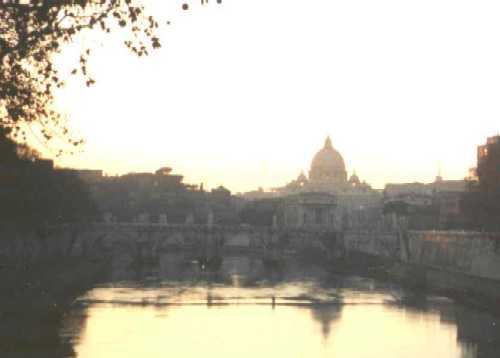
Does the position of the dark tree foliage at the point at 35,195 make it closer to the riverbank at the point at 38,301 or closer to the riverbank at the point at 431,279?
the riverbank at the point at 38,301

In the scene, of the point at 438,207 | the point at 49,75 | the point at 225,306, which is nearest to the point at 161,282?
the point at 225,306

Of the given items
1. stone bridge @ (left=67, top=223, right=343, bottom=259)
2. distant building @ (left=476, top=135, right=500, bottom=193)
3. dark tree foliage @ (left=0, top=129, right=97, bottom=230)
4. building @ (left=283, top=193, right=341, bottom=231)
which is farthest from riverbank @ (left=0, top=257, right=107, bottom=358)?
building @ (left=283, top=193, right=341, bottom=231)

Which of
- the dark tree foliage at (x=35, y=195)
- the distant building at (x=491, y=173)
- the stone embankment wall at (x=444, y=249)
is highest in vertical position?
the distant building at (x=491, y=173)

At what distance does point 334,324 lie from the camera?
44688 millimetres

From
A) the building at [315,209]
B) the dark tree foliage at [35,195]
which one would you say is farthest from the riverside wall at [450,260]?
the building at [315,209]

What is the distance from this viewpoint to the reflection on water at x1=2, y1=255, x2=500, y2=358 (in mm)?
36656

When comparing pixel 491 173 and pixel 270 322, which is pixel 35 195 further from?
pixel 491 173

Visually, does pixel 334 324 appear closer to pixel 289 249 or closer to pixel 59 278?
pixel 59 278

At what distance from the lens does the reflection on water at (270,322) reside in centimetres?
3666

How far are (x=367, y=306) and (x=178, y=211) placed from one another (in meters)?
92.7

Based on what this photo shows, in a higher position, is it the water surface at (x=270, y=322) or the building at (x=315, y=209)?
Result: the building at (x=315, y=209)

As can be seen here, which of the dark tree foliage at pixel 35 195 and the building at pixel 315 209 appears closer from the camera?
the dark tree foliage at pixel 35 195

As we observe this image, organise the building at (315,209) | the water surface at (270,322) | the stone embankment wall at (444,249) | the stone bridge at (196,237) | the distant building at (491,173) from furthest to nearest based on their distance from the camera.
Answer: the building at (315,209) → the stone bridge at (196,237) → the distant building at (491,173) → the stone embankment wall at (444,249) → the water surface at (270,322)

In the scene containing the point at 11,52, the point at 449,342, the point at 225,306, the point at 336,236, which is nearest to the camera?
the point at 11,52
